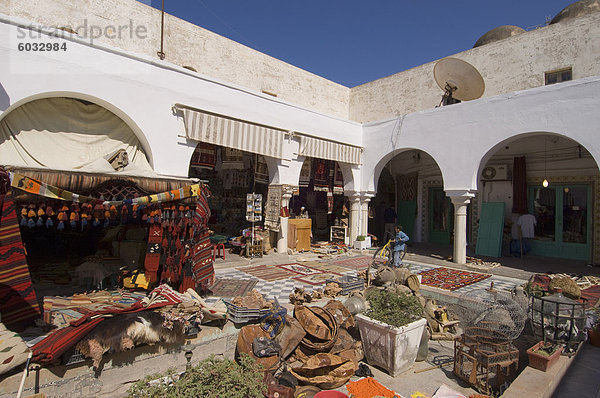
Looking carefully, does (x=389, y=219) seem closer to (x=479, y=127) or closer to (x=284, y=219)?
(x=479, y=127)

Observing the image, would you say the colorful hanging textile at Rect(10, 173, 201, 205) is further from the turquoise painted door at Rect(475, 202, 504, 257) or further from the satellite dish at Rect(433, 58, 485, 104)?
the turquoise painted door at Rect(475, 202, 504, 257)

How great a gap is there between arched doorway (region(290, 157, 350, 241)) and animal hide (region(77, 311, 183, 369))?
8.17 m

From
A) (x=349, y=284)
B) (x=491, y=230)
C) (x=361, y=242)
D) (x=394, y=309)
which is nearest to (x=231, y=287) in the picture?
(x=349, y=284)

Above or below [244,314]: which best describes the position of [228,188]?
above

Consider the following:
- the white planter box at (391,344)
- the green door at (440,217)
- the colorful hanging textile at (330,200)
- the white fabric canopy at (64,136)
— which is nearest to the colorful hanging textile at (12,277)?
the white fabric canopy at (64,136)

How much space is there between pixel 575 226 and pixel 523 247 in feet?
4.98

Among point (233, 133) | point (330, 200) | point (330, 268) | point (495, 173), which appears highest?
point (233, 133)

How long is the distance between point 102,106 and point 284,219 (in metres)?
5.34

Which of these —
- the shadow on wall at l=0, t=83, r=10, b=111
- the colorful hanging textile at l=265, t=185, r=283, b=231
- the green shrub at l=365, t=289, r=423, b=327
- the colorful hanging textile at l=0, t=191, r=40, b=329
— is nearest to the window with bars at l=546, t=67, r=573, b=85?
the colorful hanging textile at l=265, t=185, r=283, b=231

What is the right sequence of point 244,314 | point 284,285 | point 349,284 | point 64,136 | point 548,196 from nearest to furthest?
point 244,314, point 349,284, point 64,136, point 284,285, point 548,196

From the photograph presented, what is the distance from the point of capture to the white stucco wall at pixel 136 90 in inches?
220

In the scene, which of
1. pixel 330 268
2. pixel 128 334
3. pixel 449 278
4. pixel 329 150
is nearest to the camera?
pixel 128 334

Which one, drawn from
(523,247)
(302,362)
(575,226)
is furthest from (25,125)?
(575,226)

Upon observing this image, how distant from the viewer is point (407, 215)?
551 inches
